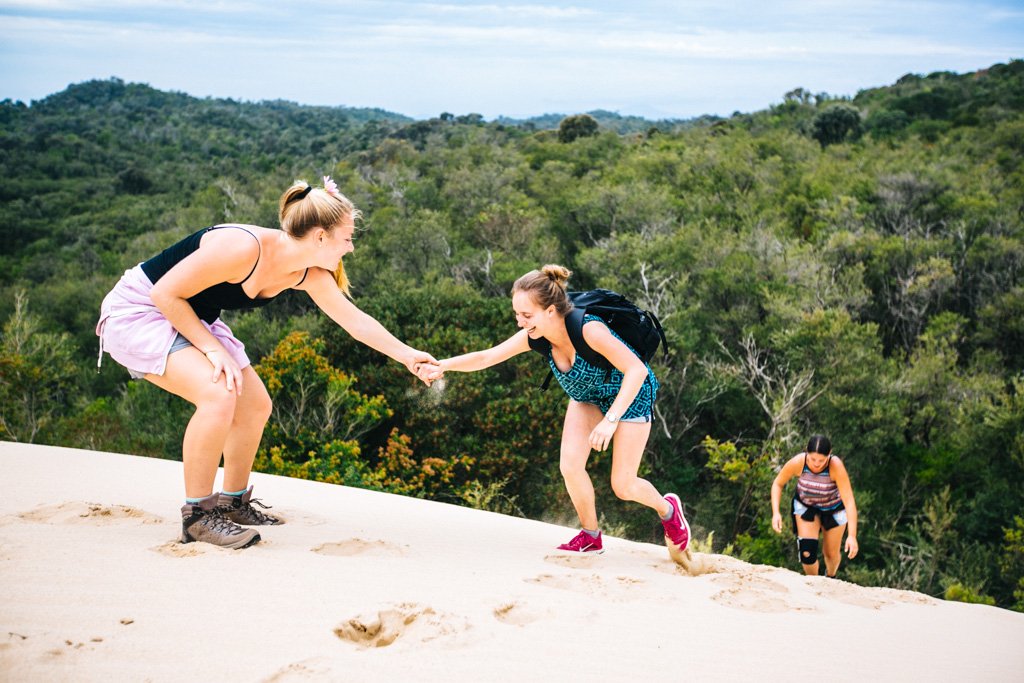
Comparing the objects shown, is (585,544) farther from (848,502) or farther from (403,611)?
(848,502)

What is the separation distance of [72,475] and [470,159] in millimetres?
30261

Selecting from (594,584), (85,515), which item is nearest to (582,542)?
(594,584)

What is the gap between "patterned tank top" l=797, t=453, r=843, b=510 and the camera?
6.45m

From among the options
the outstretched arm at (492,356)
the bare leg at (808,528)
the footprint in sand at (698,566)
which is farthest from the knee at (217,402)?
the bare leg at (808,528)

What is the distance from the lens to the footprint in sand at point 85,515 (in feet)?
12.5

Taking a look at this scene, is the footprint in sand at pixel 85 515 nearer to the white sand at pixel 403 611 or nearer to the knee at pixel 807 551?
the white sand at pixel 403 611

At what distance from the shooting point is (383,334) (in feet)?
15.2

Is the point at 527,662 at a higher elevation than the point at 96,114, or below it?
below

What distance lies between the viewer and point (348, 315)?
4492 mm

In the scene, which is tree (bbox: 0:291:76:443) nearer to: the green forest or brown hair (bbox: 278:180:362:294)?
the green forest

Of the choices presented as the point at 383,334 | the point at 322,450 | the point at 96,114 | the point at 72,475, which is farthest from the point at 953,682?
the point at 96,114

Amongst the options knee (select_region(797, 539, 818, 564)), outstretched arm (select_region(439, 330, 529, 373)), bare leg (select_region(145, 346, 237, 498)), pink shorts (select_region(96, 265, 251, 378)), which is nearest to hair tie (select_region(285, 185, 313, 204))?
pink shorts (select_region(96, 265, 251, 378))

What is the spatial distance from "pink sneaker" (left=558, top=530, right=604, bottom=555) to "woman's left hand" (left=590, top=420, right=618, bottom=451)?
764 millimetres

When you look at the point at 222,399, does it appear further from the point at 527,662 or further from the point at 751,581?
the point at 751,581
